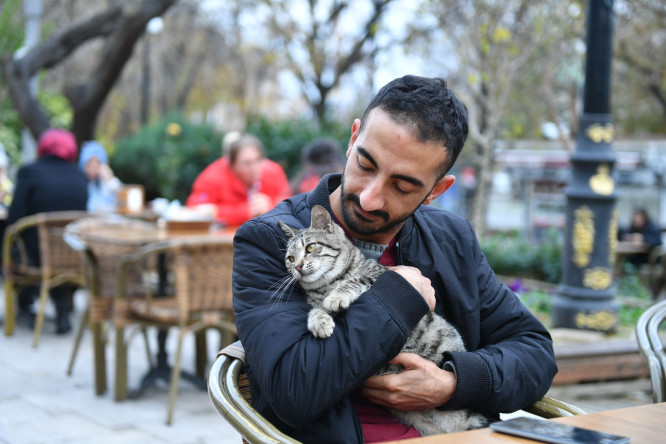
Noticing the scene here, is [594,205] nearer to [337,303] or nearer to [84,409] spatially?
[84,409]

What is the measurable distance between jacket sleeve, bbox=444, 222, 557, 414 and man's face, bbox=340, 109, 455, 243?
0.40 m

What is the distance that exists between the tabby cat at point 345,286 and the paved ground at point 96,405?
2.75 metres

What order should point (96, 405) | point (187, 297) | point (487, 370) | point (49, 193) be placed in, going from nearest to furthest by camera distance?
point (487, 370)
point (187, 297)
point (96, 405)
point (49, 193)

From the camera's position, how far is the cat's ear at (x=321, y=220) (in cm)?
226

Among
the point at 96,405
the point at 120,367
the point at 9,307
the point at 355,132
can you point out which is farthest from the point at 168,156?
the point at 355,132

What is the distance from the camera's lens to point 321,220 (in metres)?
2.27

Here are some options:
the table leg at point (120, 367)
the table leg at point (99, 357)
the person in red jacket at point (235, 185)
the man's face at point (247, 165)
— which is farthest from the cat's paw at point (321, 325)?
the man's face at point (247, 165)

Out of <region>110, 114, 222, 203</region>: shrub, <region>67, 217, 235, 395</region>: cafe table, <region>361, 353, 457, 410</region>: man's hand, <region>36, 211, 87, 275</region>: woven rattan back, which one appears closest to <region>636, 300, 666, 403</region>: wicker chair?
<region>361, 353, 457, 410</region>: man's hand

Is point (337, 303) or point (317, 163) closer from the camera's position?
point (337, 303)

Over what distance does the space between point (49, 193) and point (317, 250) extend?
20.8 ft

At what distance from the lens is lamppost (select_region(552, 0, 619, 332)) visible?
6.73 m

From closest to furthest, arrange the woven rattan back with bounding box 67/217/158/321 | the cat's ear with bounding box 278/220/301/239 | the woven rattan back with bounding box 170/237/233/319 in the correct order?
the cat's ear with bounding box 278/220/301/239 < the woven rattan back with bounding box 170/237/233/319 < the woven rattan back with bounding box 67/217/158/321

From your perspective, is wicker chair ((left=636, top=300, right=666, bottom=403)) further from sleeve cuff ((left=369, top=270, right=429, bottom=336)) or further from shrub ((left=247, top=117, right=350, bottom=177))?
shrub ((left=247, top=117, right=350, bottom=177))

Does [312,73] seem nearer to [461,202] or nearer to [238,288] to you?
[461,202]
